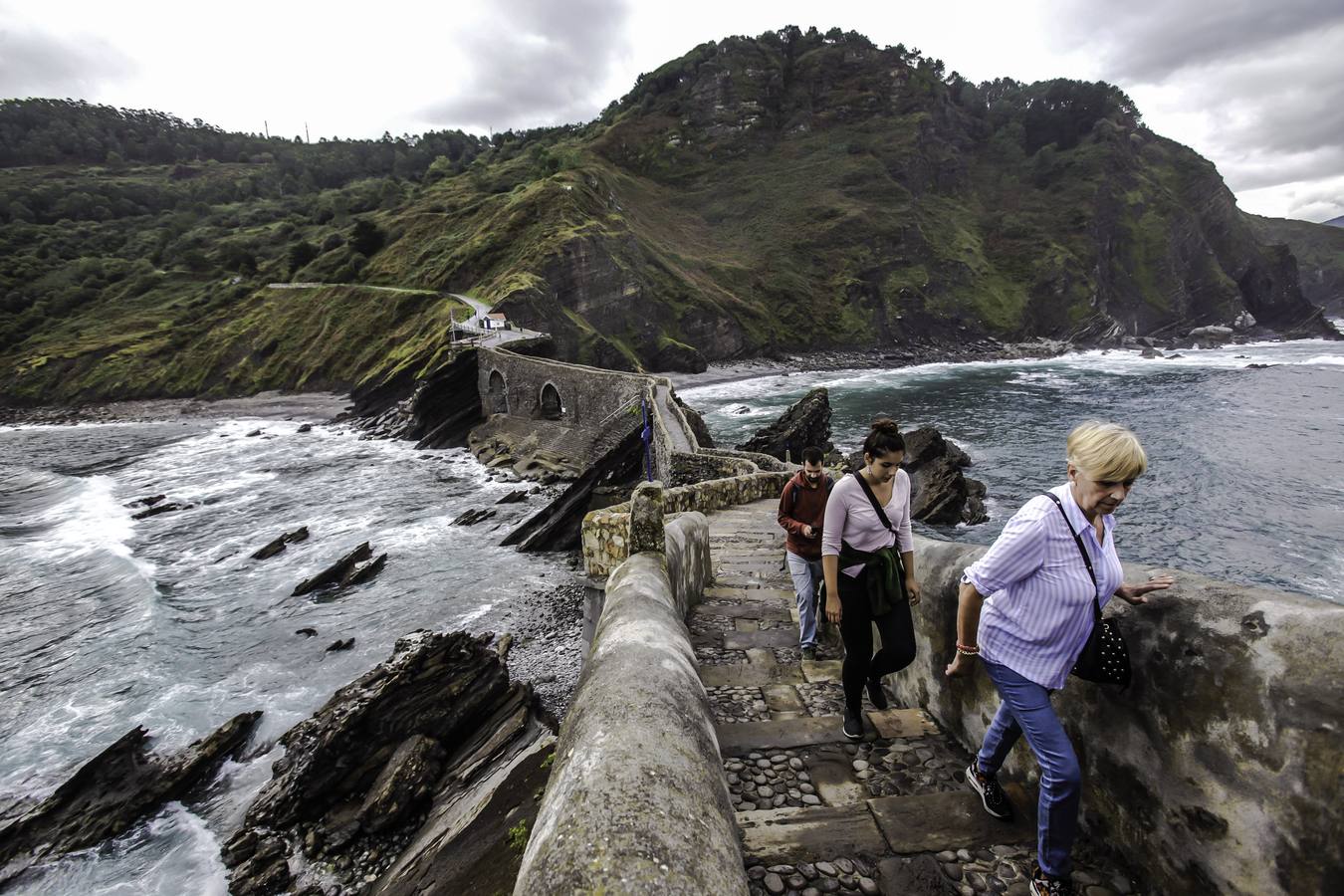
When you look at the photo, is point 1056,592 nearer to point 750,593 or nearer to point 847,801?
point 847,801

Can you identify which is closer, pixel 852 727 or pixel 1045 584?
pixel 1045 584

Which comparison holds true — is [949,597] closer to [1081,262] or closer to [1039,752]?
[1039,752]

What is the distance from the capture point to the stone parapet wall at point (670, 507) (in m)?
6.71

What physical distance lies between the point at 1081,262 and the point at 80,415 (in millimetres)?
124244

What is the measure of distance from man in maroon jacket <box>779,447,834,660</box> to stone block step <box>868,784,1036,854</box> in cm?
221

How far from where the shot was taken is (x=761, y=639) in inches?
227

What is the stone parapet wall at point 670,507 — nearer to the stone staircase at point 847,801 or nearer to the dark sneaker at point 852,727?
the stone staircase at point 847,801

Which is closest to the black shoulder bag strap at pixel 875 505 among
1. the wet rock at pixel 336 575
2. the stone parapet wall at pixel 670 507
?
the stone parapet wall at pixel 670 507

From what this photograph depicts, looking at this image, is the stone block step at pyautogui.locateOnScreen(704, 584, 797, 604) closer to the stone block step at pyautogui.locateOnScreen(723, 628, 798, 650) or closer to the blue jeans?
the stone block step at pyautogui.locateOnScreen(723, 628, 798, 650)

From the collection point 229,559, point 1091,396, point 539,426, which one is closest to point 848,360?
point 1091,396

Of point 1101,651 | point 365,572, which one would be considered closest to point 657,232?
point 365,572

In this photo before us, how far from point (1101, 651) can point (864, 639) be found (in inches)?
58.5

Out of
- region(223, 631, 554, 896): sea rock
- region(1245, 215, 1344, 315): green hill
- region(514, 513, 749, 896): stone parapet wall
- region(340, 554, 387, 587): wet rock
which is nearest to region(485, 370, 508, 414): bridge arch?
region(340, 554, 387, 587): wet rock

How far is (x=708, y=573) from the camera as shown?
760 cm
